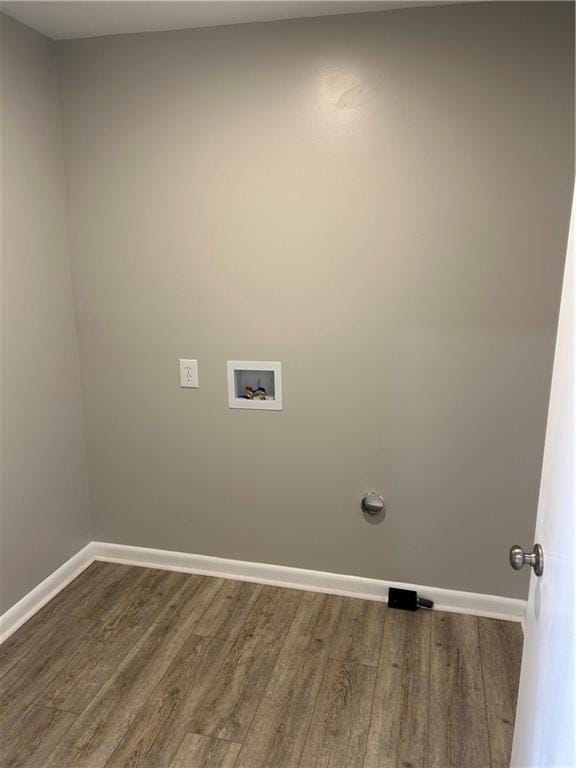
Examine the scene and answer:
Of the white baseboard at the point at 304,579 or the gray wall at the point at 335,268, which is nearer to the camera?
the gray wall at the point at 335,268

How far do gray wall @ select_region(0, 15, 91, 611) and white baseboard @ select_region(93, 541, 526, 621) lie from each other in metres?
0.37

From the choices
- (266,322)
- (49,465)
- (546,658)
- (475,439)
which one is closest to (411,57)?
(266,322)

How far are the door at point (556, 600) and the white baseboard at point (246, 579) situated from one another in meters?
1.10

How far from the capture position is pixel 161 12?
6.40 feet

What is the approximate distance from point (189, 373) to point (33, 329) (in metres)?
0.66

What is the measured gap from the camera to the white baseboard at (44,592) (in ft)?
7.21

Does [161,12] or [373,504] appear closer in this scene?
[161,12]

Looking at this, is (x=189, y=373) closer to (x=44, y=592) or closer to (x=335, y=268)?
(x=335, y=268)

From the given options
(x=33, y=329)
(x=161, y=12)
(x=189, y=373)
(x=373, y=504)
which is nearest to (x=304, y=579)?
(x=373, y=504)

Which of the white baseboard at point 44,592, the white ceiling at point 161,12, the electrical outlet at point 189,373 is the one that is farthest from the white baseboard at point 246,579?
the white ceiling at point 161,12

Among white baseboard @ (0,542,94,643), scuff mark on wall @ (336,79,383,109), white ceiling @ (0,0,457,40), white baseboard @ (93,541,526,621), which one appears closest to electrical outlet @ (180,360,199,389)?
white baseboard @ (93,541,526,621)

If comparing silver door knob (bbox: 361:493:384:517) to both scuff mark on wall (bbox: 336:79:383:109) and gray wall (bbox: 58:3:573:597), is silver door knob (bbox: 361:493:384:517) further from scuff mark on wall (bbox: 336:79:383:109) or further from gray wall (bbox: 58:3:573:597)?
scuff mark on wall (bbox: 336:79:383:109)

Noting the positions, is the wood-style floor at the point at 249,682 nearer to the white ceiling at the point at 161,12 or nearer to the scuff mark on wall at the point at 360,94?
the scuff mark on wall at the point at 360,94

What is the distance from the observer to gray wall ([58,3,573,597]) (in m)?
1.93
